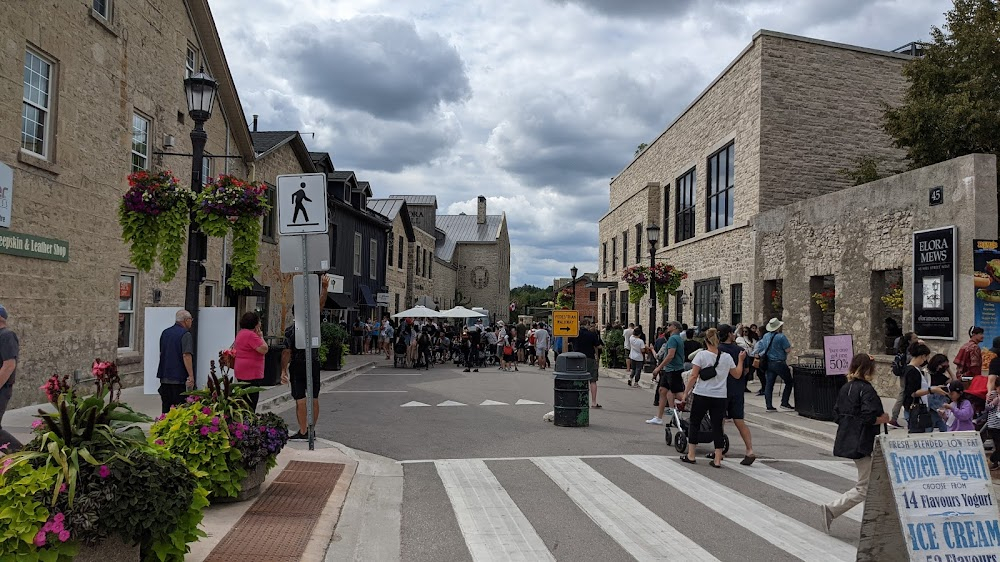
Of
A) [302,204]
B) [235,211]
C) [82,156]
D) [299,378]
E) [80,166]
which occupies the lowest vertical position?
[299,378]

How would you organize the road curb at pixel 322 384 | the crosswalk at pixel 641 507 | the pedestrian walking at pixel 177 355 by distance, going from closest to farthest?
the crosswalk at pixel 641 507, the pedestrian walking at pixel 177 355, the road curb at pixel 322 384

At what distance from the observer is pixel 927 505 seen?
4984 mm

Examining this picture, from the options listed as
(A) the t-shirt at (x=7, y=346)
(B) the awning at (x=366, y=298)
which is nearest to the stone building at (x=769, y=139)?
(B) the awning at (x=366, y=298)

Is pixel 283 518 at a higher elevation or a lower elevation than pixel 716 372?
lower

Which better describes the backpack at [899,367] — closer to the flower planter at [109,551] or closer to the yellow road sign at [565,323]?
the flower planter at [109,551]

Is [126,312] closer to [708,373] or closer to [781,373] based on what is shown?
[708,373]

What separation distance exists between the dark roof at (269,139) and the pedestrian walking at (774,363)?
16.9m

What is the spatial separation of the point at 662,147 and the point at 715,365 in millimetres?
24939

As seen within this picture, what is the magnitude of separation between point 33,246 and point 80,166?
2238mm

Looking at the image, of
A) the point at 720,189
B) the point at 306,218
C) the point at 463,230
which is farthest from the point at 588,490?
the point at 463,230

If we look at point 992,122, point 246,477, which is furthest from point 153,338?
point 992,122

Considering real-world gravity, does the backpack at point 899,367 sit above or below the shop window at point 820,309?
below

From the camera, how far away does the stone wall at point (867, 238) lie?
1321 cm

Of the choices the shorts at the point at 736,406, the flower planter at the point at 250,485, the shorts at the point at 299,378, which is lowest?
the flower planter at the point at 250,485
